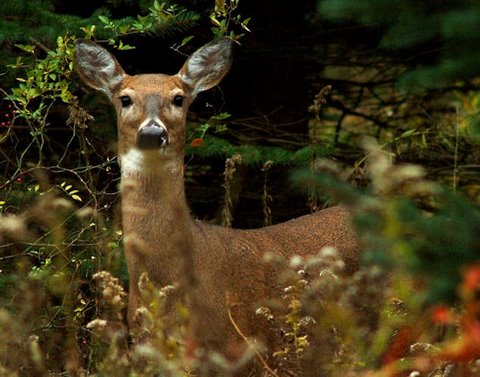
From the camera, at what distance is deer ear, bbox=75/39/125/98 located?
6.56m

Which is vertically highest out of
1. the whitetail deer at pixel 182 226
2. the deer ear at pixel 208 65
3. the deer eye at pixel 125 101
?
the deer ear at pixel 208 65

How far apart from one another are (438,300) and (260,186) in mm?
6130

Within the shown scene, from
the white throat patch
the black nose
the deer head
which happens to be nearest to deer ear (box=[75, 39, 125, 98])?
the deer head

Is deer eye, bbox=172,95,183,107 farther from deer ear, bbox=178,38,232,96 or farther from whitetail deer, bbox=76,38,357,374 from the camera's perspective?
deer ear, bbox=178,38,232,96

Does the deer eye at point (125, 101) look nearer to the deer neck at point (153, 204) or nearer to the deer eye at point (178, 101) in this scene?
the deer eye at point (178, 101)

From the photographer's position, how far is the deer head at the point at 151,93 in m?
5.80

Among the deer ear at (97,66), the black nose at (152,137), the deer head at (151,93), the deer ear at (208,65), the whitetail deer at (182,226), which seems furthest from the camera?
the deer ear at (208,65)

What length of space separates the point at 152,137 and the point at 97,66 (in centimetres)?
107

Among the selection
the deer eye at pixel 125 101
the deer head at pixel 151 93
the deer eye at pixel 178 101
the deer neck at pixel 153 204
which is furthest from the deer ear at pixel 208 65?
the deer neck at pixel 153 204

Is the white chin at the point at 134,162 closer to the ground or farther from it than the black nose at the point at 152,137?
closer to the ground

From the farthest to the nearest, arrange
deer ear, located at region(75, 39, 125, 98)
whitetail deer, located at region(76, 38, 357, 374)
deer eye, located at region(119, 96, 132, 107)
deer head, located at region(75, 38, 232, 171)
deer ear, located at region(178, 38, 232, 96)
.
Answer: deer ear, located at region(178, 38, 232, 96), deer ear, located at region(75, 39, 125, 98), deer eye, located at region(119, 96, 132, 107), deer head, located at region(75, 38, 232, 171), whitetail deer, located at region(76, 38, 357, 374)

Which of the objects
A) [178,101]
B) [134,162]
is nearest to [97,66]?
[178,101]

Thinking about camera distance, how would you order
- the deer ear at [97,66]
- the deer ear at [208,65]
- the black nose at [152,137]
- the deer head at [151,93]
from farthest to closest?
the deer ear at [208,65] < the deer ear at [97,66] < the deer head at [151,93] < the black nose at [152,137]

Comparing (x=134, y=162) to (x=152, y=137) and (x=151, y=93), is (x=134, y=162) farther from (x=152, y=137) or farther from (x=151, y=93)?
(x=151, y=93)
